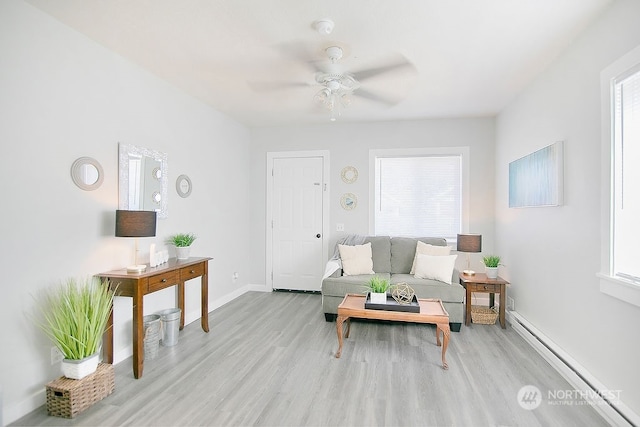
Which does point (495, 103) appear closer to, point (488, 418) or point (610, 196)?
point (610, 196)

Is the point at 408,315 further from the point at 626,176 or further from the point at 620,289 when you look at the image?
the point at 626,176

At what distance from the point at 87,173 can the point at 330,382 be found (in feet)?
8.25

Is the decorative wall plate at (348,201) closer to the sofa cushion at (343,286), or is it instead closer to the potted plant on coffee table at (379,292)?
the sofa cushion at (343,286)

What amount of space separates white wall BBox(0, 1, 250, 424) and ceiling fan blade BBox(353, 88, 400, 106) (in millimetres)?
2054

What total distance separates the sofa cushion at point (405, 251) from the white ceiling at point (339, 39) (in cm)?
191

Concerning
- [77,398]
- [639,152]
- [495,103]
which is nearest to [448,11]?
[639,152]

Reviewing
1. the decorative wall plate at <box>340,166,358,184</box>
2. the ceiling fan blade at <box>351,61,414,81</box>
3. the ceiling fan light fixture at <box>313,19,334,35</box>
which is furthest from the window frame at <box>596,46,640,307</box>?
the decorative wall plate at <box>340,166,358,184</box>

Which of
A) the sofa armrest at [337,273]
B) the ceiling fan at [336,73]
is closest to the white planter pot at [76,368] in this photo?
the sofa armrest at [337,273]

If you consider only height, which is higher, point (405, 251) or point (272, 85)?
point (272, 85)

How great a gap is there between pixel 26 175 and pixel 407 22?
2.79 meters

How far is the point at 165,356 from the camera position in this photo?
294cm

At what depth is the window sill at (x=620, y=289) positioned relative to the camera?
185cm

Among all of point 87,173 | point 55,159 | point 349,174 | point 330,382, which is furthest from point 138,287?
point 349,174

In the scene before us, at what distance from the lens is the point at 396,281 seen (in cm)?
387
